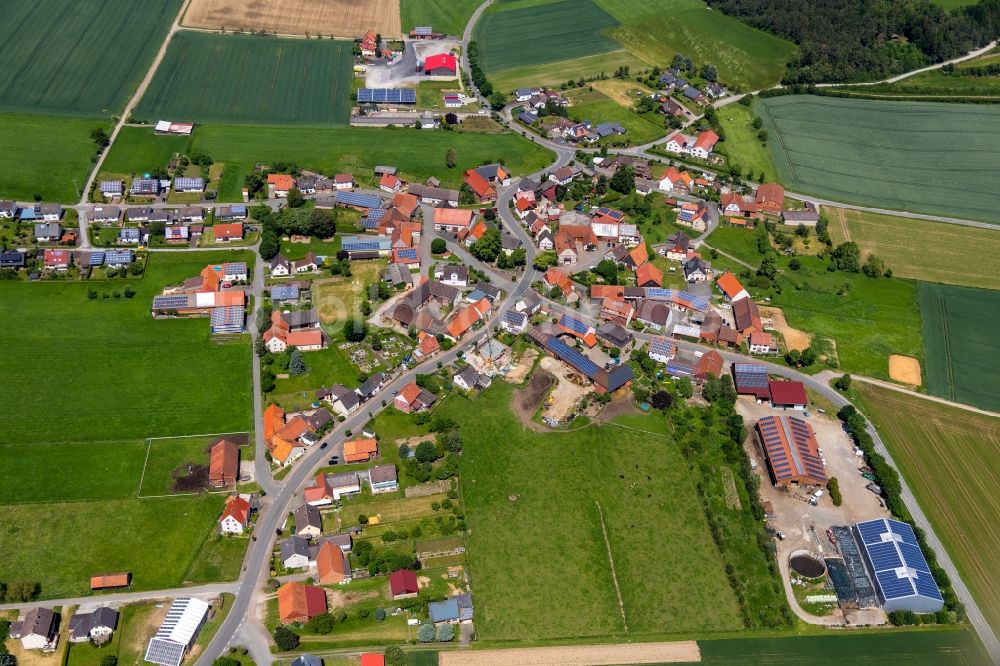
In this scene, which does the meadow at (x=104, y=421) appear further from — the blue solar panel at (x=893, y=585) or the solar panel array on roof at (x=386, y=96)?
the blue solar panel at (x=893, y=585)

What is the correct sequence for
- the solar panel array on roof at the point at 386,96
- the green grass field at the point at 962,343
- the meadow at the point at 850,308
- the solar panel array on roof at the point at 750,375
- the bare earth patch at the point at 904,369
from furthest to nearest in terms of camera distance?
1. the solar panel array on roof at the point at 386,96
2. the meadow at the point at 850,308
3. the bare earth patch at the point at 904,369
4. the green grass field at the point at 962,343
5. the solar panel array on roof at the point at 750,375

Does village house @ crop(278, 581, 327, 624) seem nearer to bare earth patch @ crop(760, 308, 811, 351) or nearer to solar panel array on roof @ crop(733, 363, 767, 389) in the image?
solar panel array on roof @ crop(733, 363, 767, 389)

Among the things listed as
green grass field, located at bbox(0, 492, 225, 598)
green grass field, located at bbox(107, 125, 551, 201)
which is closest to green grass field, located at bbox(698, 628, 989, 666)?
green grass field, located at bbox(0, 492, 225, 598)

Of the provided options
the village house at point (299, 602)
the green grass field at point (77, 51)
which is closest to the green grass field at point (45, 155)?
the green grass field at point (77, 51)

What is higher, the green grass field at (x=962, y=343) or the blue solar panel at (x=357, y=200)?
the blue solar panel at (x=357, y=200)

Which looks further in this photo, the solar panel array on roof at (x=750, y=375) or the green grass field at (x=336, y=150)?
the green grass field at (x=336, y=150)

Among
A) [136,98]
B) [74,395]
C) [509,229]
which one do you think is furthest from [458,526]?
[136,98]

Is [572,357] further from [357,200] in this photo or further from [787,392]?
[357,200]

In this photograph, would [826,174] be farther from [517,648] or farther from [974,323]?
[517,648]
